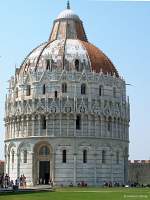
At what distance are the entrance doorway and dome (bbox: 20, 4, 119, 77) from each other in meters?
13.2

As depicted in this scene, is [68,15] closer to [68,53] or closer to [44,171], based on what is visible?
[68,53]

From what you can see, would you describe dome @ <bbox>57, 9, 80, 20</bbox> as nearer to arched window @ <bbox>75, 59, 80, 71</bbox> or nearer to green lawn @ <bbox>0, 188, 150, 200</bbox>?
arched window @ <bbox>75, 59, 80, 71</bbox>

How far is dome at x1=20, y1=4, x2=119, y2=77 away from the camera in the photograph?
7994cm

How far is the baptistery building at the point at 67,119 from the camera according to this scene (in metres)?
76.1

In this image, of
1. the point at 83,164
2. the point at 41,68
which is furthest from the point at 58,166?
the point at 41,68

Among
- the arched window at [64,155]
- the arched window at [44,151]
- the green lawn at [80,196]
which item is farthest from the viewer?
the arched window at [44,151]

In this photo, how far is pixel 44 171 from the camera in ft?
254

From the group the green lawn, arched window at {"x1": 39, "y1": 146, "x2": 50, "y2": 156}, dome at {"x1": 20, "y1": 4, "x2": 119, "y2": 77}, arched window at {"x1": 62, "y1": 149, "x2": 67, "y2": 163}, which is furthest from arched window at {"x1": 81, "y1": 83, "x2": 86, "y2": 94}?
the green lawn

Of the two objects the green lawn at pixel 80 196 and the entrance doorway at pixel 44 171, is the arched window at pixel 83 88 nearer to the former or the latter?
the entrance doorway at pixel 44 171

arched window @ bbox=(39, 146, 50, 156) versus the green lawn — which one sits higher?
arched window @ bbox=(39, 146, 50, 156)

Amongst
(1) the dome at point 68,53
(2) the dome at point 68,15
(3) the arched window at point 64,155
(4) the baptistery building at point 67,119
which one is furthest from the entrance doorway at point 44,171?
(2) the dome at point 68,15

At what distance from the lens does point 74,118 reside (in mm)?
76312

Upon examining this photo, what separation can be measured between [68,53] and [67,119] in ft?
33.1

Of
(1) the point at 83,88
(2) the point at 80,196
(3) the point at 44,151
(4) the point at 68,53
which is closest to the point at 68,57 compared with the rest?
(4) the point at 68,53
